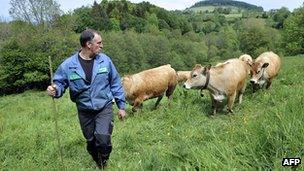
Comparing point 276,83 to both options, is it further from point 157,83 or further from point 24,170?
point 24,170

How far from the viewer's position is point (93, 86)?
6316 mm

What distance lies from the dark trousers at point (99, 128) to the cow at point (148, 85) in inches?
233

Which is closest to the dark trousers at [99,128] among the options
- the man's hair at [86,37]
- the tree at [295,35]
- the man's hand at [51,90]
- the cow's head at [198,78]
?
the man's hand at [51,90]

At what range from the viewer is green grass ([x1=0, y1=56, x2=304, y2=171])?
176 inches

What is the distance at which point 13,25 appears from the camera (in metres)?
53.9

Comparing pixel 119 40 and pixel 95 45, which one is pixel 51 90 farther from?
pixel 119 40

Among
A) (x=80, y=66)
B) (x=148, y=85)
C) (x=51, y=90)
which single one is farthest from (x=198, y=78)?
(x=51, y=90)

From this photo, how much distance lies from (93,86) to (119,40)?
6495cm

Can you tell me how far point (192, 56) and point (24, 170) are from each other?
8092 centimetres

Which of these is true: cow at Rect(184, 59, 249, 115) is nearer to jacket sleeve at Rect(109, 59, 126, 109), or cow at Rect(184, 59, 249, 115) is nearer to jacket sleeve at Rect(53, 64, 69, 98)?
jacket sleeve at Rect(109, 59, 126, 109)

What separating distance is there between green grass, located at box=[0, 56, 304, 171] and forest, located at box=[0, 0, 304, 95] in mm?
35535

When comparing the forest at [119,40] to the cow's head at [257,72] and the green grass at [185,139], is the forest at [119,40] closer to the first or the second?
the green grass at [185,139]

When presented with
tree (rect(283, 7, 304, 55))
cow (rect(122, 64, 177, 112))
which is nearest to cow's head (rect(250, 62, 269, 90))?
cow (rect(122, 64, 177, 112))

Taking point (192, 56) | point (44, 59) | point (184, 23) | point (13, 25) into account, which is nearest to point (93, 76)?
point (44, 59)
